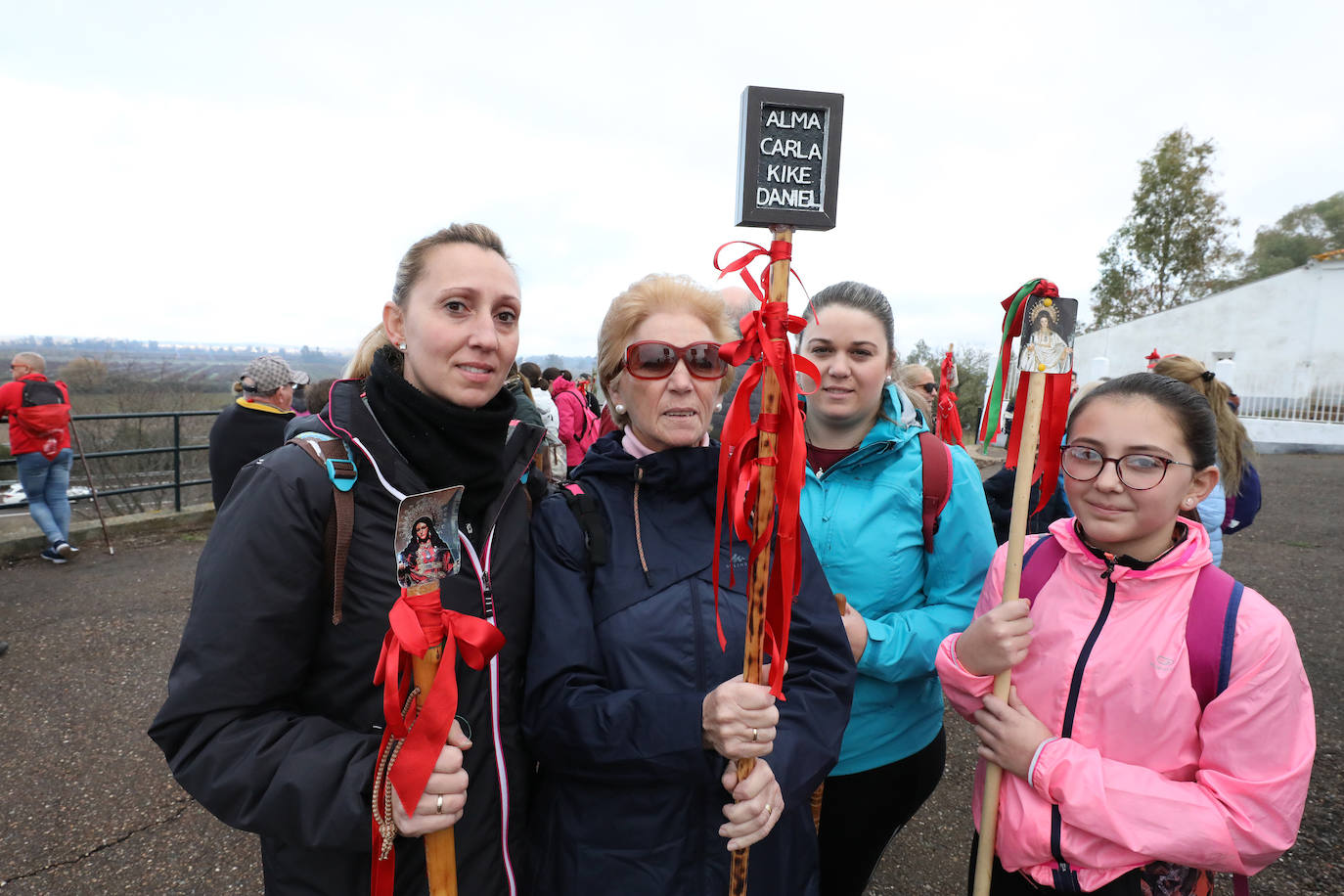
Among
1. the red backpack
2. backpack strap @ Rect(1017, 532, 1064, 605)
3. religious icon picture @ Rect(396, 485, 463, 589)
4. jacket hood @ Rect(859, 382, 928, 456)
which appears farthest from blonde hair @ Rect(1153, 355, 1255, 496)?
the red backpack

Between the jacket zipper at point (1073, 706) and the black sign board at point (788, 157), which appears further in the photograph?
the jacket zipper at point (1073, 706)

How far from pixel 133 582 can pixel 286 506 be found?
21.4 ft

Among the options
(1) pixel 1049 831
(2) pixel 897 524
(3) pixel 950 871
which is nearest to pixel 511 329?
(2) pixel 897 524

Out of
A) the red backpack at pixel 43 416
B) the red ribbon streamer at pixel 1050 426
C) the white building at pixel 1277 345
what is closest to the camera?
the red ribbon streamer at pixel 1050 426

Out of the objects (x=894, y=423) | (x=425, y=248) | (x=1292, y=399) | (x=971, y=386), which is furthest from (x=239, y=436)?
(x=1292, y=399)

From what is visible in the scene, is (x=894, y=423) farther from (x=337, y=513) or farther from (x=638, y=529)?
(x=337, y=513)

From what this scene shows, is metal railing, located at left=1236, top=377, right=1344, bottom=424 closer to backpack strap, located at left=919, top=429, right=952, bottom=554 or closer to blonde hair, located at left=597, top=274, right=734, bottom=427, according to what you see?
backpack strap, located at left=919, top=429, right=952, bottom=554

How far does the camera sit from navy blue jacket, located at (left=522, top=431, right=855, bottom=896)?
1.42 metres

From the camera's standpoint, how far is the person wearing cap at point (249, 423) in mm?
4820

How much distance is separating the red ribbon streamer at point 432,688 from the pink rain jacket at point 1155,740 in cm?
125

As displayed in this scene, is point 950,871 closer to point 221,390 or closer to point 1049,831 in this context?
point 1049,831

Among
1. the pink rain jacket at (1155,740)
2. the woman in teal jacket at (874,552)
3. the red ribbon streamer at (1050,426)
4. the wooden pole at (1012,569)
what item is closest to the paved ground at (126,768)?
the woman in teal jacket at (874,552)

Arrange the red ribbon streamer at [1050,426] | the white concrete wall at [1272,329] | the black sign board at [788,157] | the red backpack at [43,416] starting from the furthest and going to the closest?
the white concrete wall at [1272,329]
the red backpack at [43,416]
the red ribbon streamer at [1050,426]
the black sign board at [788,157]

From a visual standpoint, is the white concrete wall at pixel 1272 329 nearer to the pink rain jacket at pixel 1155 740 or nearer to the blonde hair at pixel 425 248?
the pink rain jacket at pixel 1155 740
